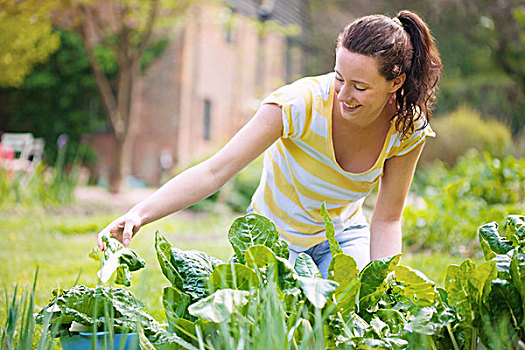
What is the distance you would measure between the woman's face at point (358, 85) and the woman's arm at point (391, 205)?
0.31 metres

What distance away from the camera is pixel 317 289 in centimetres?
110

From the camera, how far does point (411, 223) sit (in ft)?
17.1

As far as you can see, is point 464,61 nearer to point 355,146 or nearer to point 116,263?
point 355,146

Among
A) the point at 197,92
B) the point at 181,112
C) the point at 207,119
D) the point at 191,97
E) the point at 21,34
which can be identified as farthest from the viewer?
the point at 207,119

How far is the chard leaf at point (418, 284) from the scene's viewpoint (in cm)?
124

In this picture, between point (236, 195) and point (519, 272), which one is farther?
point (236, 195)

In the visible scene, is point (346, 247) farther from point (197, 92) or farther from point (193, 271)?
point (197, 92)

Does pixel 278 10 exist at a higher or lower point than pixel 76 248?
higher

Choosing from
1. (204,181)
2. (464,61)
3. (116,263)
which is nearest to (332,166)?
(204,181)

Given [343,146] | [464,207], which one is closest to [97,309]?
[343,146]

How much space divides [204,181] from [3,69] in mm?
9368

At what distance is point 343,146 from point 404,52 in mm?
406

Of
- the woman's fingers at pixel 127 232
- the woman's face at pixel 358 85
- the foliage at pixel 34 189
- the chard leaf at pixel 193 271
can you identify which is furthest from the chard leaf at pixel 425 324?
the foliage at pixel 34 189

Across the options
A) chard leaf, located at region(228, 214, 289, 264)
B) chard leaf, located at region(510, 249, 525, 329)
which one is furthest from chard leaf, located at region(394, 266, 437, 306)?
chard leaf, located at region(228, 214, 289, 264)
